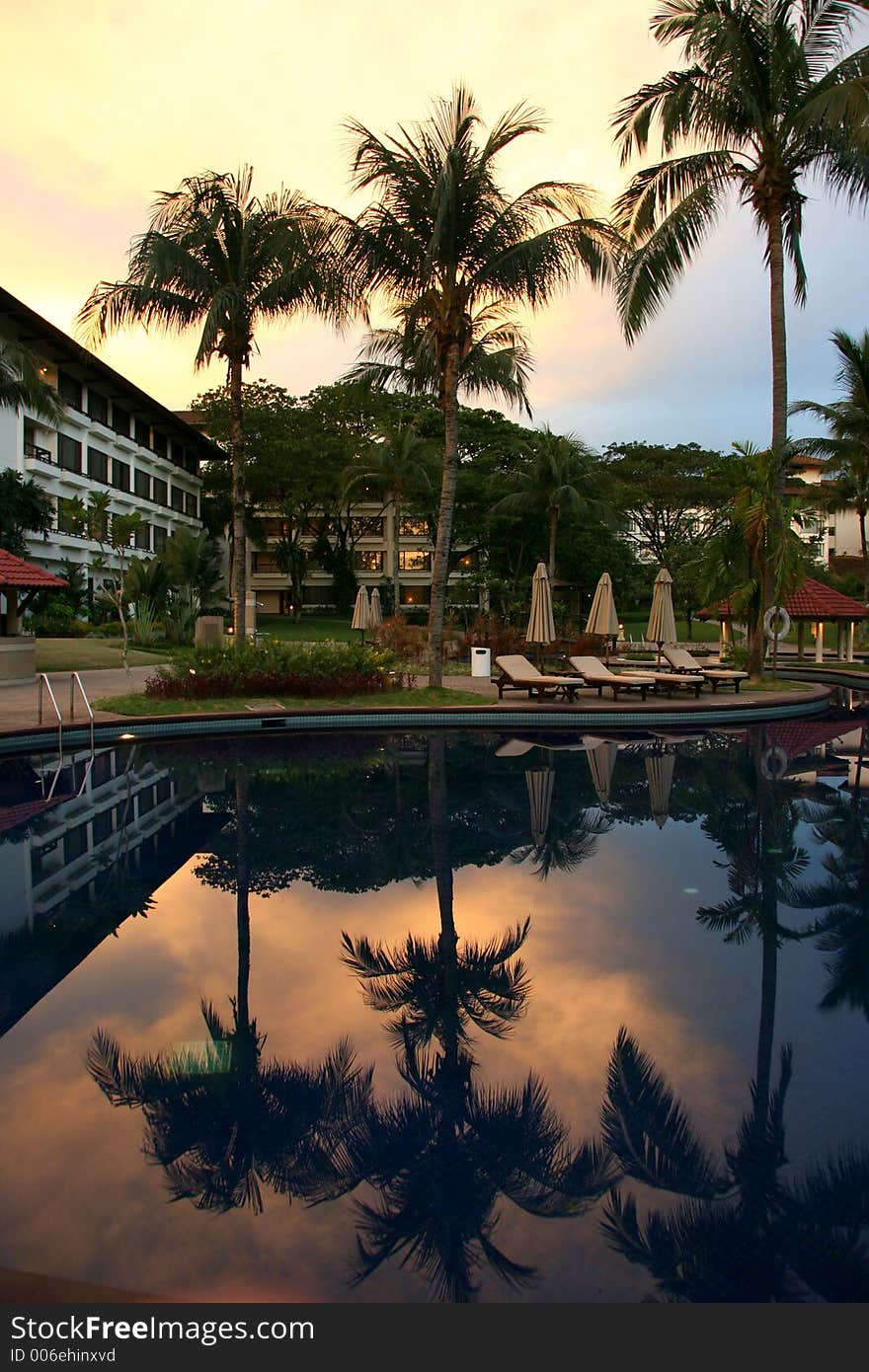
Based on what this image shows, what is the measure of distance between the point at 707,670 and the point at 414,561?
3898cm

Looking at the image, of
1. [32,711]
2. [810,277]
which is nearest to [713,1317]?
[32,711]

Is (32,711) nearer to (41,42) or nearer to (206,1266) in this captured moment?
(41,42)

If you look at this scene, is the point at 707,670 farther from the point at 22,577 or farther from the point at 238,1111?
the point at 238,1111

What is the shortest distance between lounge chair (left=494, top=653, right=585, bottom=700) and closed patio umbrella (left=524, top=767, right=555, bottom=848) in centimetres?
484

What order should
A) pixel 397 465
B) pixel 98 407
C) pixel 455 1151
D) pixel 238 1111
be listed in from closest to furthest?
1. pixel 455 1151
2. pixel 238 1111
3. pixel 397 465
4. pixel 98 407

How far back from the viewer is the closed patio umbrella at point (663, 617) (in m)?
19.6

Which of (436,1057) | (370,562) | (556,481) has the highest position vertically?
(556,481)

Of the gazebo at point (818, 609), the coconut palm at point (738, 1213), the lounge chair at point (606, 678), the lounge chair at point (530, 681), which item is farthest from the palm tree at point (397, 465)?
the coconut palm at point (738, 1213)

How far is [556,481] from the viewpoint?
3291 cm

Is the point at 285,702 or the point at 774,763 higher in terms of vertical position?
the point at 285,702

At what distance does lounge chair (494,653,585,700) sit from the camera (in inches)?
608

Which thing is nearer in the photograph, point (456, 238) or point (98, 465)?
point (456, 238)

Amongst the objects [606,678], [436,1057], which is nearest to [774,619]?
[606,678]

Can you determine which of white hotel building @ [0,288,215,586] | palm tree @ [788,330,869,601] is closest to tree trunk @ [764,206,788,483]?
palm tree @ [788,330,869,601]
